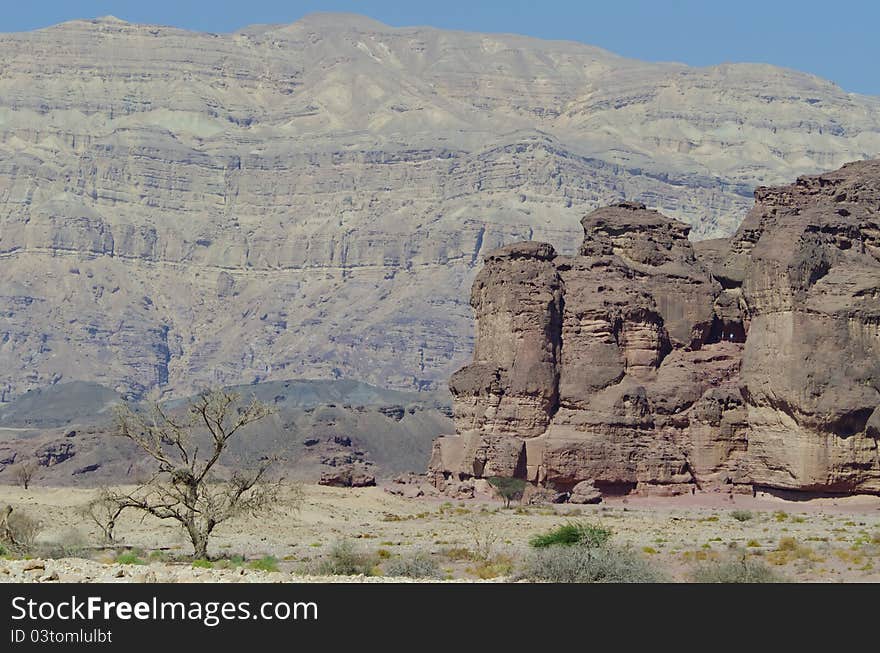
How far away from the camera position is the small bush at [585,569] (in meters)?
37.2

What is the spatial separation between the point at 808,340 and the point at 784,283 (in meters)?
3.44

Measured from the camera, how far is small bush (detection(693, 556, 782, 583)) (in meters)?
39.1

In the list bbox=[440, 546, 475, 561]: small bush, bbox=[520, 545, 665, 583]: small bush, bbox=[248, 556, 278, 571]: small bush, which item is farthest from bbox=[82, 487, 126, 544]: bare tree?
bbox=[520, 545, 665, 583]: small bush

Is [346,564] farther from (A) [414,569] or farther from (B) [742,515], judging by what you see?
(B) [742,515]

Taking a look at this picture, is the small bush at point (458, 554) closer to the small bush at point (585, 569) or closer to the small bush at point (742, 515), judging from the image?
the small bush at point (585, 569)

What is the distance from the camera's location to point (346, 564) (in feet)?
143

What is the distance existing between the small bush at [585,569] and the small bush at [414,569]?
251 cm

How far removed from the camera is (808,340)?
87312 millimetres

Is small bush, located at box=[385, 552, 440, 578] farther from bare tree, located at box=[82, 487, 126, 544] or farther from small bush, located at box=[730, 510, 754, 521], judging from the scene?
small bush, located at box=[730, 510, 754, 521]

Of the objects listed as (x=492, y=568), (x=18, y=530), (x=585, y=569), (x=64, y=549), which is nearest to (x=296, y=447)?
(x=18, y=530)

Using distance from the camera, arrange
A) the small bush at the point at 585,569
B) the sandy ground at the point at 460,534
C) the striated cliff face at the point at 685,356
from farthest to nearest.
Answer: the striated cliff face at the point at 685,356
the sandy ground at the point at 460,534
the small bush at the point at 585,569

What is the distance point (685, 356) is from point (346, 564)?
185 ft

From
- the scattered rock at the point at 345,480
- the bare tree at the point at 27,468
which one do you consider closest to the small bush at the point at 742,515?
the scattered rock at the point at 345,480
